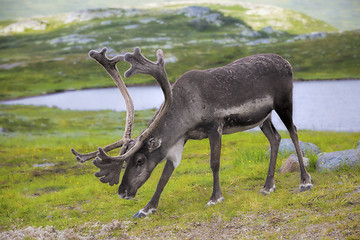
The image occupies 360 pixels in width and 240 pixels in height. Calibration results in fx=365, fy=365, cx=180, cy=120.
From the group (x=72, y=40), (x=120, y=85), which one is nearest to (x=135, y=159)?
(x=120, y=85)

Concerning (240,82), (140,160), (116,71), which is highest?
(116,71)

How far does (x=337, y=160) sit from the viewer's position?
11.6m

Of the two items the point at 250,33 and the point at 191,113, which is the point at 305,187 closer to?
the point at 191,113

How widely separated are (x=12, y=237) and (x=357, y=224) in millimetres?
7955

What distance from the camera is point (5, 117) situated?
146ft

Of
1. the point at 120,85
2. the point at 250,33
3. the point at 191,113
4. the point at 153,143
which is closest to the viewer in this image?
the point at 153,143

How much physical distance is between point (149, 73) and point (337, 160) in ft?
23.2

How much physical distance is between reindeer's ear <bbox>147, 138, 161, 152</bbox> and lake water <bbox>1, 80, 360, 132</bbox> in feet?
85.9

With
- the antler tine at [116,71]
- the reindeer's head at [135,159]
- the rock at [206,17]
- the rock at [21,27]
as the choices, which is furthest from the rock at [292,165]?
the rock at [21,27]

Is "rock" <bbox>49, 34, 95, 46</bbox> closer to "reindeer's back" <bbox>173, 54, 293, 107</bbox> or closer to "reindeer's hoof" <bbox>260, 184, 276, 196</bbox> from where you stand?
"reindeer's back" <bbox>173, 54, 293, 107</bbox>

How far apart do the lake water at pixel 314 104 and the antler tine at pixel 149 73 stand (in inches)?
1029

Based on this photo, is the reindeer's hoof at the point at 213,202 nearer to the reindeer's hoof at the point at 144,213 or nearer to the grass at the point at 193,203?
the grass at the point at 193,203

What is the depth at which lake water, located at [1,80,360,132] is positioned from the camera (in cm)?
3578

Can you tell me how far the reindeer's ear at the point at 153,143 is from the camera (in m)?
8.49
